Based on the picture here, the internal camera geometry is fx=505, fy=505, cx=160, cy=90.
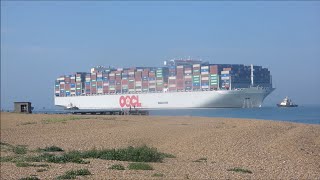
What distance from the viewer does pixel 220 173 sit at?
1072 cm

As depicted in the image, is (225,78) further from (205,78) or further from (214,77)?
(205,78)

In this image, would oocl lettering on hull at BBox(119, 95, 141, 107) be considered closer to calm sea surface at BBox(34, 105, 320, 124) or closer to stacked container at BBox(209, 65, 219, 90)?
stacked container at BBox(209, 65, 219, 90)

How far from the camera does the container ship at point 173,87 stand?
276 feet

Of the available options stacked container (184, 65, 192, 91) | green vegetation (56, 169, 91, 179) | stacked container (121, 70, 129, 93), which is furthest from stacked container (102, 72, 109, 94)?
green vegetation (56, 169, 91, 179)

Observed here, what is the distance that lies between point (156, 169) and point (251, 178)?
7.29ft

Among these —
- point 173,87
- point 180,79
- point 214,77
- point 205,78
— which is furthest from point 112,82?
point 214,77

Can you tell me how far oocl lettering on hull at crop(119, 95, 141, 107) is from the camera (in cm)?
9286

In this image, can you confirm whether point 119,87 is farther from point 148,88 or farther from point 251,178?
point 251,178

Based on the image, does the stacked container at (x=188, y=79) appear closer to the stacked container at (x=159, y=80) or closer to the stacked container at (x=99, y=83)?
the stacked container at (x=159, y=80)

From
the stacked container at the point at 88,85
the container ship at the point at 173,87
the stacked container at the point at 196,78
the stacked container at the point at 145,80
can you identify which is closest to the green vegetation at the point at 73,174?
the container ship at the point at 173,87

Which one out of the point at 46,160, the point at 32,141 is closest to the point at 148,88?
the point at 32,141

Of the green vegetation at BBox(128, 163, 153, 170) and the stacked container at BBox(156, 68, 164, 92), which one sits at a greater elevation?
the stacked container at BBox(156, 68, 164, 92)

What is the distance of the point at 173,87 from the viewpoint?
92750 mm

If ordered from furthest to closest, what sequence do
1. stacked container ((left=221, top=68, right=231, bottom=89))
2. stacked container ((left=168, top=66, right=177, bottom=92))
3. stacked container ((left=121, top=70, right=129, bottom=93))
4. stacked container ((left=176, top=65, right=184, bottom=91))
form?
stacked container ((left=121, top=70, right=129, bottom=93))
stacked container ((left=168, top=66, right=177, bottom=92))
stacked container ((left=176, top=65, right=184, bottom=91))
stacked container ((left=221, top=68, right=231, bottom=89))
